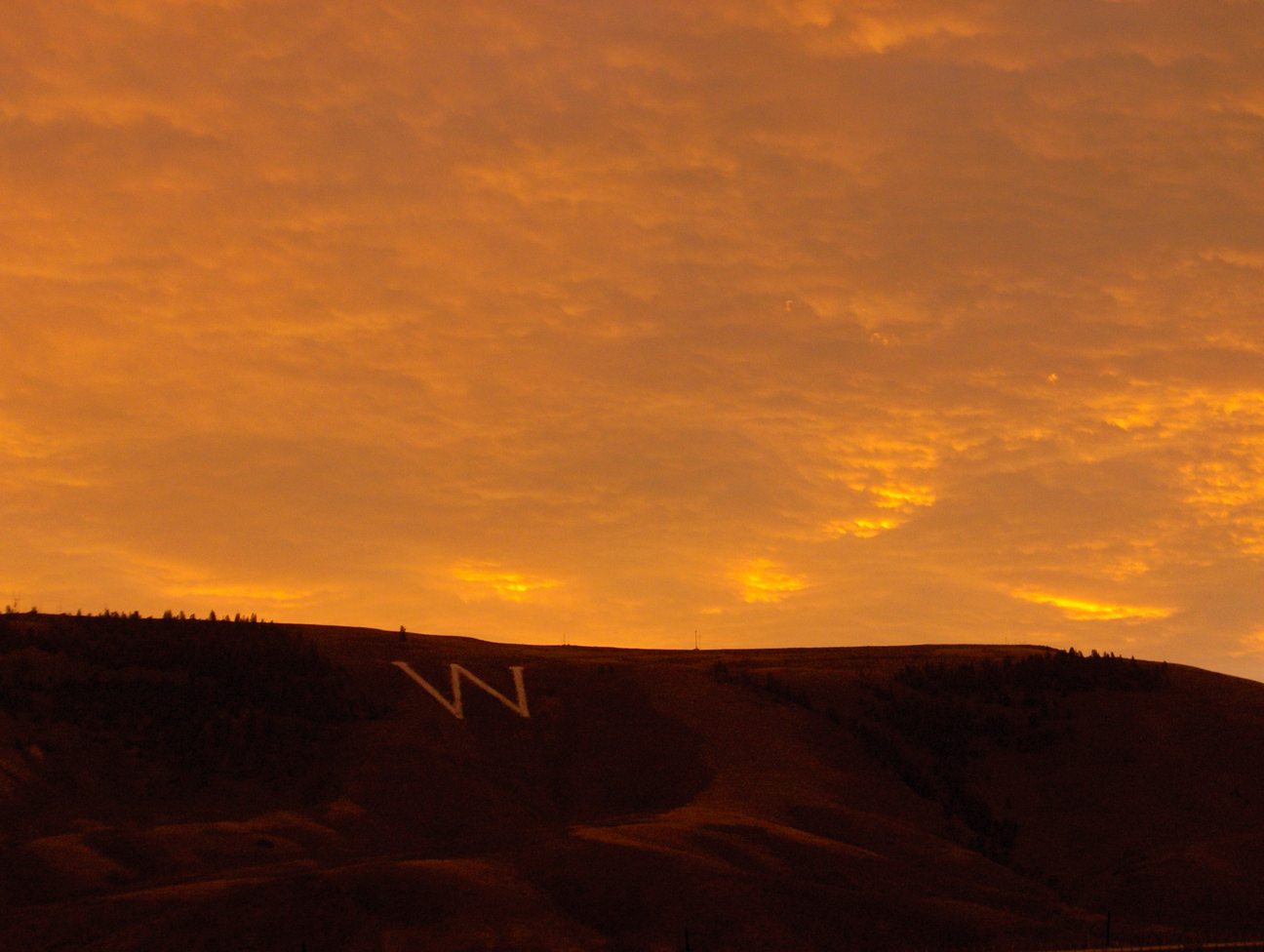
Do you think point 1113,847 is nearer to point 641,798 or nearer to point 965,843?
point 965,843

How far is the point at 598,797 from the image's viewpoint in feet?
131

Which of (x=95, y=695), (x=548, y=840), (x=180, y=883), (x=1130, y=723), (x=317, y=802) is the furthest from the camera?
(x=1130, y=723)

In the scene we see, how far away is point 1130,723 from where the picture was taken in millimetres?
46875

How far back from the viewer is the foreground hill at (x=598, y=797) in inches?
1045

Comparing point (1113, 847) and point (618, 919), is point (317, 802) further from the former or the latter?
point (1113, 847)

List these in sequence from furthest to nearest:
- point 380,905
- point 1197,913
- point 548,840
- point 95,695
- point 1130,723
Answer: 1. point 1130,723
2. point 95,695
3. point 1197,913
4. point 548,840
5. point 380,905

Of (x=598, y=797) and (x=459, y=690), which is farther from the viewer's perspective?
(x=459, y=690)

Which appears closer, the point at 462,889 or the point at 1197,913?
the point at 462,889

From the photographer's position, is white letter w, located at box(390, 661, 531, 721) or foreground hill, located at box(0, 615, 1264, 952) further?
white letter w, located at box(390, 661, 531, 721)

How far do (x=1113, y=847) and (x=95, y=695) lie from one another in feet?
90.8

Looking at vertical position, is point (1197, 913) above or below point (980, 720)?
below

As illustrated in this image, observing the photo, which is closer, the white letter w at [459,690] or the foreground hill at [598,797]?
the foreground hill at [598,797]

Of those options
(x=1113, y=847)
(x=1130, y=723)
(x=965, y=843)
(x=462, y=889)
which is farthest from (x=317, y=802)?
(x=1130, y=723)

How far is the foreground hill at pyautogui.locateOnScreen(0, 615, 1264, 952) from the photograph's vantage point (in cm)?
2653
